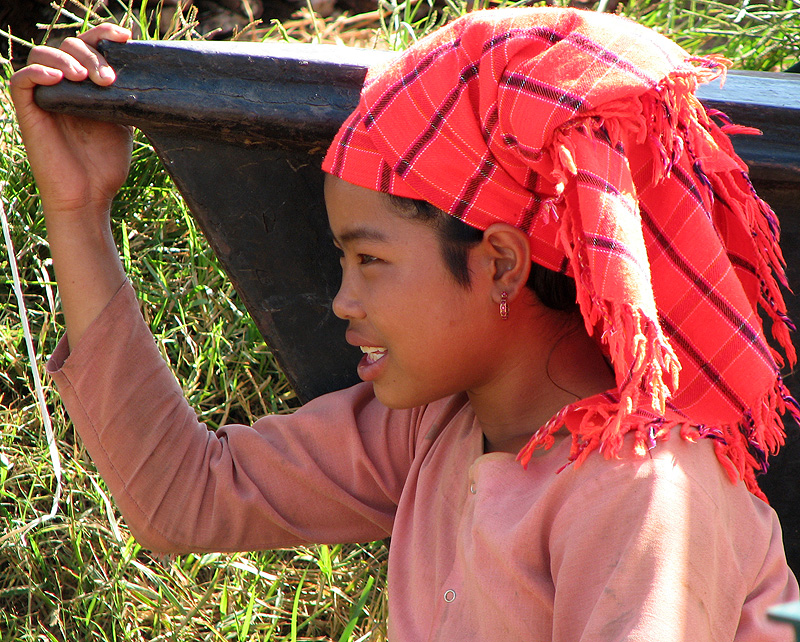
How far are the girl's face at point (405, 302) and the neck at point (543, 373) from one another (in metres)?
0.05

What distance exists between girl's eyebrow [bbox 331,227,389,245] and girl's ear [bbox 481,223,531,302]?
0.52ft

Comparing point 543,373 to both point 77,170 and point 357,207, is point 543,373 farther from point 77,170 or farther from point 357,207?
point 77,170

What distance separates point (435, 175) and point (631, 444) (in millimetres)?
473

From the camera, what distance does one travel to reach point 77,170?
1.56m

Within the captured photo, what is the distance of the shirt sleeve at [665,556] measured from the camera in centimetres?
110

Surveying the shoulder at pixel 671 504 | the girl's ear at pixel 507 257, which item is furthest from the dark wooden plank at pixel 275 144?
the shoulder at pixel 671 504

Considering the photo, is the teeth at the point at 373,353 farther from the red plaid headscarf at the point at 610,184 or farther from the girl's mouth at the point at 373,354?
the red plaid headscarf at the point at 610,184

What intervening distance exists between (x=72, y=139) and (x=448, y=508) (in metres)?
0.94

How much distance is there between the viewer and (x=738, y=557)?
3.93 feet

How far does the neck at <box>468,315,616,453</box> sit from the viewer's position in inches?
56.4

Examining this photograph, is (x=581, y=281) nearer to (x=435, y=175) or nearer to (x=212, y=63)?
(x=435, y=175)

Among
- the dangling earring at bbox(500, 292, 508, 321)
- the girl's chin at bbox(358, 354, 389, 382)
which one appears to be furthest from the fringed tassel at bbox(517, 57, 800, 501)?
the girl's chin at bbox(358, 354, 389, 382)

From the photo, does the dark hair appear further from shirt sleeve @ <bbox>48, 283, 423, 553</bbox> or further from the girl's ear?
shirt sleeve @ <bbox>48, 283, 423, 553</bbox>

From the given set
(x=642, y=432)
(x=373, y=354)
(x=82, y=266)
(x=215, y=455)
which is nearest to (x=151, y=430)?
(x=215, y=455)
